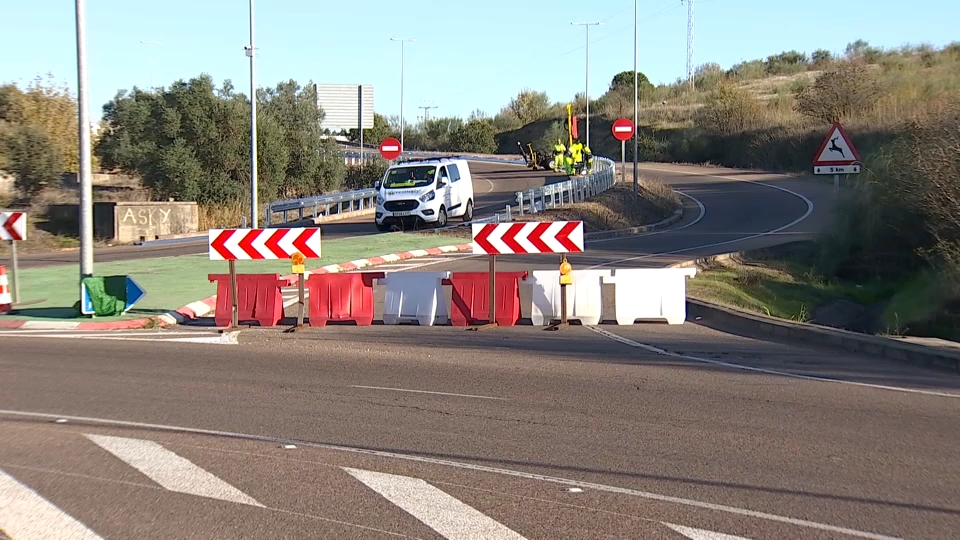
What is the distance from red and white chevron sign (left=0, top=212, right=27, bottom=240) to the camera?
1656 cm

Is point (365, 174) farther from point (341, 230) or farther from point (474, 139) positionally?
point (474, 139)

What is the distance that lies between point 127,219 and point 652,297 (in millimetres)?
23822

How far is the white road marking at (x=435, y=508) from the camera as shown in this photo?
5477 millimetres

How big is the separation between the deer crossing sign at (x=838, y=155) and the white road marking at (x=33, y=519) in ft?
60.1

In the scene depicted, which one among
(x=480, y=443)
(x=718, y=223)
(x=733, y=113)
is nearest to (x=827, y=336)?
(x=480, y=443)

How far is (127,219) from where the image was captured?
3259 centimetres

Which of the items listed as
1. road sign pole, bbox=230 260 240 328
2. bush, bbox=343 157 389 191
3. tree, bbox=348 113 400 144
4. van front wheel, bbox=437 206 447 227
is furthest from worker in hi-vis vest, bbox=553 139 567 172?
road sign pole, bbox=230 260 240 328

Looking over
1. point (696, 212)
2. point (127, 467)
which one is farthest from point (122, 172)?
point (127, 467)

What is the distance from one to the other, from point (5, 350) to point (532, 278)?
7427mm

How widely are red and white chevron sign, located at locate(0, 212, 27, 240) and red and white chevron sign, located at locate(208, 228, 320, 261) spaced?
472cm

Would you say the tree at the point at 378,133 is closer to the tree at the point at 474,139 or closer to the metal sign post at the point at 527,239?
the tree at the point at 474,139

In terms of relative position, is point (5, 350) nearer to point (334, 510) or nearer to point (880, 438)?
point (334, 510)

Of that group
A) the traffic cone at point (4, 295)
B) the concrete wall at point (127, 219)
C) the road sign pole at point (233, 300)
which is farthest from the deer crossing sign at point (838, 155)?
the concrete wall at point (127, 219)

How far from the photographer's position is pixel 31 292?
1855 centimetres
